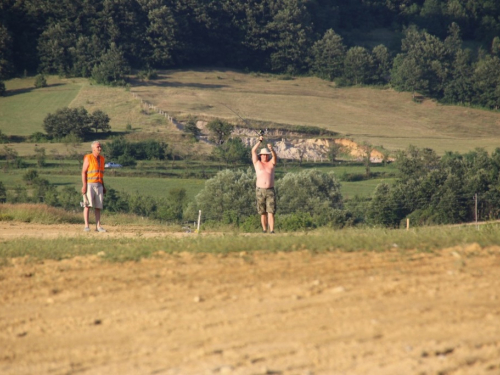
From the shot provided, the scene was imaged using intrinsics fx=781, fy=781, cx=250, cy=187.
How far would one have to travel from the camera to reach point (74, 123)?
260 feet

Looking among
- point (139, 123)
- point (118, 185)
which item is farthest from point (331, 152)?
point (118, 185)

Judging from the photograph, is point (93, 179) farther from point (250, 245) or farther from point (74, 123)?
point (74, 123)

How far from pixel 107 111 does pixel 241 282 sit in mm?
79808

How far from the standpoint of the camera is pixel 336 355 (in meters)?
7.66

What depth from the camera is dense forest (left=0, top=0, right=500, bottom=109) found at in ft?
344

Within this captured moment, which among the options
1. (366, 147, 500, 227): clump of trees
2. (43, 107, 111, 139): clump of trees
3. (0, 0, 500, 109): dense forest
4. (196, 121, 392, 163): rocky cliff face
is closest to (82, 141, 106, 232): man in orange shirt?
(366, 147, 500, 227): clump of trees

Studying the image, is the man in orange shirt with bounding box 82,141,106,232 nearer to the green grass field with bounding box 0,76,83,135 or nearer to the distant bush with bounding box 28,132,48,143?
the distant bush with bounding box 28,132,48,143

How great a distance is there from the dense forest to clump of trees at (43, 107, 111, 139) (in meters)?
18.8

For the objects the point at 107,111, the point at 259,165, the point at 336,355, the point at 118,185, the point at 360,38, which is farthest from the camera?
the point at 360,38

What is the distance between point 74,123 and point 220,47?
4446 centimetres

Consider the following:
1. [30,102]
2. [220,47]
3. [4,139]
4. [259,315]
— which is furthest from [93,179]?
[220,47]

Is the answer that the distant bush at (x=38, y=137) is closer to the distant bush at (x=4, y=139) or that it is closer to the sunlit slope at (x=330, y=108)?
the distant bush at (x=4, y=139)

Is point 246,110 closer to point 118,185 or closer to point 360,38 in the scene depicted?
point 118,185

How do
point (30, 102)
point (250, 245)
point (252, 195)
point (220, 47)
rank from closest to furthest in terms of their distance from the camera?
1. point (250, 245)
2. point (252, 195)
3. point (30, 102)
4. point (220, 47)
